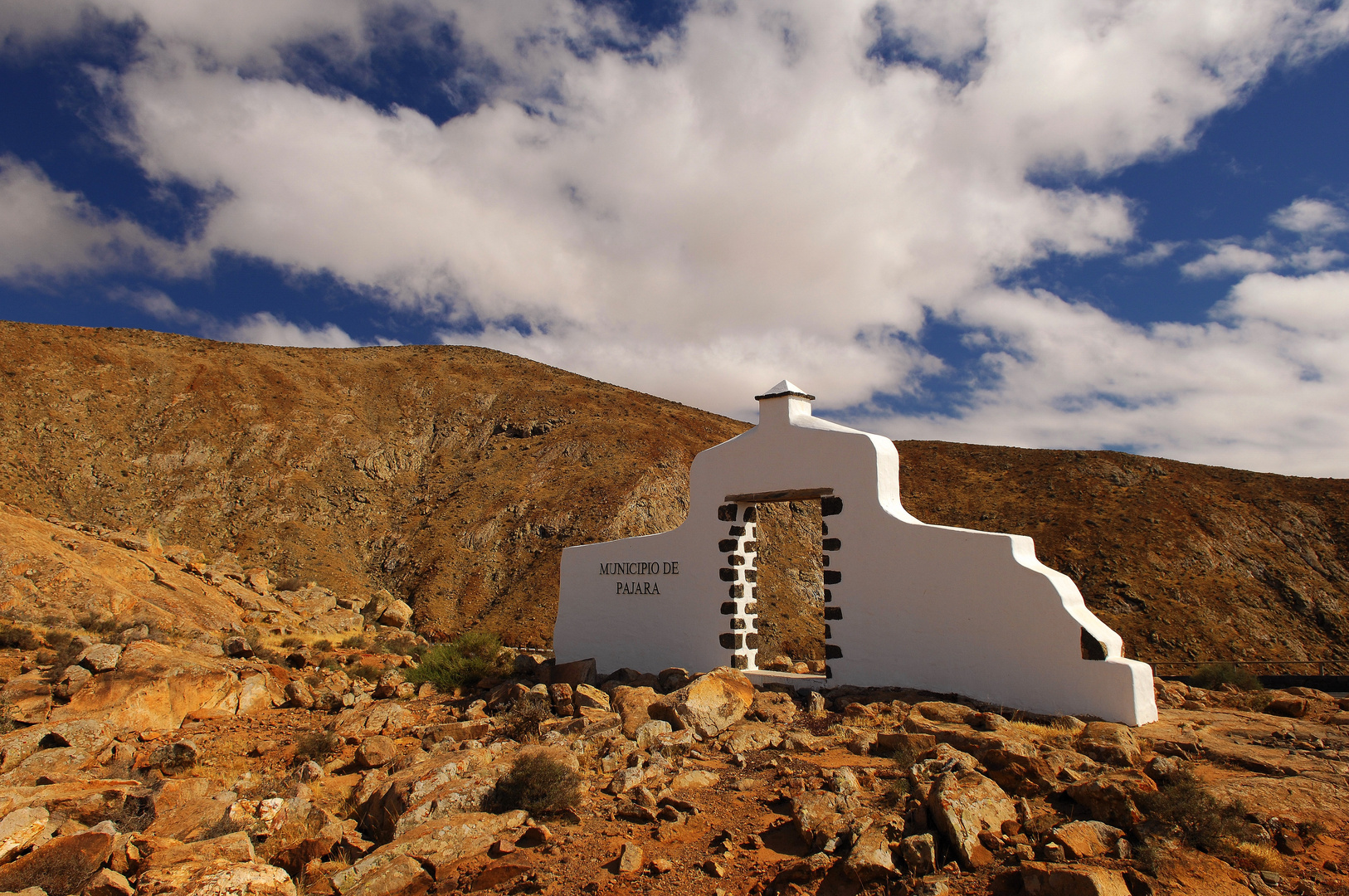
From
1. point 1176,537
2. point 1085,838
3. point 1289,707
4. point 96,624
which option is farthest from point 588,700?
point 1176,537

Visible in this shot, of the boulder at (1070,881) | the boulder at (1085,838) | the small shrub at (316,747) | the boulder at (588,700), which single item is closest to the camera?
the boulder at (1070,881)

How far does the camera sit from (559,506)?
38.0 meters

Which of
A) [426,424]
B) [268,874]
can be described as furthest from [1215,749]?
[426,424]

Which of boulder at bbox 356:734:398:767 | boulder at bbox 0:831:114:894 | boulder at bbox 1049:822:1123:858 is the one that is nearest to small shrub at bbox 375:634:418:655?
boulder at bbox 356:734:398:767

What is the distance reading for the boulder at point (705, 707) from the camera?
8.44 m

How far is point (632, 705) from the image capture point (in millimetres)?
8906

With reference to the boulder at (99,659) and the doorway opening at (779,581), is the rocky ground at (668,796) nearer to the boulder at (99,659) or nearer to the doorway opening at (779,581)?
the boulder at (99,659)

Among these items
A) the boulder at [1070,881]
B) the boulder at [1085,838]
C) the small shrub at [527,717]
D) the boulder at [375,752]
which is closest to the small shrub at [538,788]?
the small shrub at [527,717]

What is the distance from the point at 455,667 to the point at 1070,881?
987cm

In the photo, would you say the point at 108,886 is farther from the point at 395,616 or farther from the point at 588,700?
the point at 395,616

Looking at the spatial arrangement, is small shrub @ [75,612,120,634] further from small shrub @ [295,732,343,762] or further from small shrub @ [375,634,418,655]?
small shrub @ [295,732,343,762]

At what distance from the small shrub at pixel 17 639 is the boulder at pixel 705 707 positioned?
Result: 912cm

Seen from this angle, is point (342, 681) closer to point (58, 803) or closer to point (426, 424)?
point (58, 803)

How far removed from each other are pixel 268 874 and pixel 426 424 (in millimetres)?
43076
